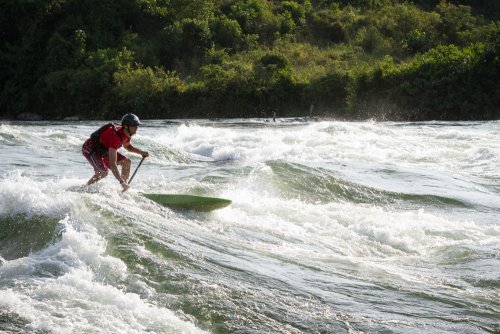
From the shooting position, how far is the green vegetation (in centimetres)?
3378

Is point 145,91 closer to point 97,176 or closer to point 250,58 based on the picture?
point 250,58

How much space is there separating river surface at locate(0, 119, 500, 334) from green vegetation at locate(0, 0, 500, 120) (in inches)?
750

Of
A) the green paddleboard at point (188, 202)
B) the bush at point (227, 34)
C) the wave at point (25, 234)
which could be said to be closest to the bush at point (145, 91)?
the bush at point (227, 34)

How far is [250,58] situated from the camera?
40125 millimetres

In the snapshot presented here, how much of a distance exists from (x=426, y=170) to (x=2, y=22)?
34.4 m

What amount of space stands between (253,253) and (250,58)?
1280 inches

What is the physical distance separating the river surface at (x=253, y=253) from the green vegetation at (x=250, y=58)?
19.1 metres

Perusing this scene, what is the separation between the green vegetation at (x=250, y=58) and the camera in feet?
111

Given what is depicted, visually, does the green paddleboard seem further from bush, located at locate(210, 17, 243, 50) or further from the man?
bush, located at locate(210, 17, 243, 50)

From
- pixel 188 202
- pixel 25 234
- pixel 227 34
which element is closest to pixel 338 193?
Answer: pixel 188 202

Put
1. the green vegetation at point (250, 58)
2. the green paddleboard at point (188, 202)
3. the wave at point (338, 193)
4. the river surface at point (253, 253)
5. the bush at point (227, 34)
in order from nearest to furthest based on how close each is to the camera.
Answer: the river surface at point (253, 253)
the green paddleboard at point (188, 202)
the wave at point (338, 193)
the green vegetation at point (250, 58)
the bush at point (227, 34)

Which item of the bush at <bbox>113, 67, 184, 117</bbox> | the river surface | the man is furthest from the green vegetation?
the man

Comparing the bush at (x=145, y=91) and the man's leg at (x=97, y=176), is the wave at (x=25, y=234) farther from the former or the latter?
the bush at (x=145, y=91)

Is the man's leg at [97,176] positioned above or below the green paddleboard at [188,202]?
above
